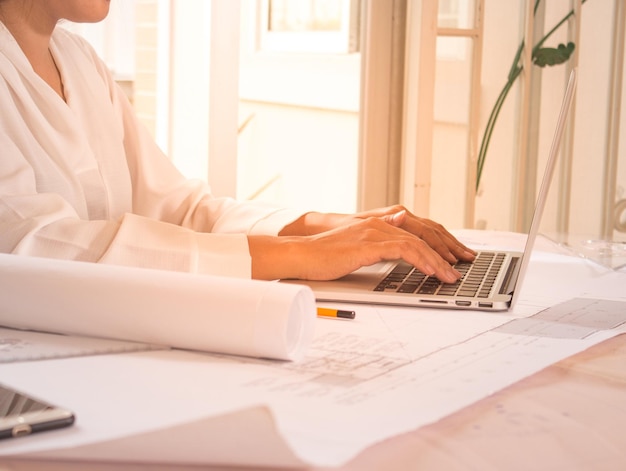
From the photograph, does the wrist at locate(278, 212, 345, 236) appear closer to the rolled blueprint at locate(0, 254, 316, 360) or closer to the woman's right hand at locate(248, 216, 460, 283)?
the woman's right hand at locate(248, 216, 460, 283)

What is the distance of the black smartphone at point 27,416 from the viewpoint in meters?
0.48

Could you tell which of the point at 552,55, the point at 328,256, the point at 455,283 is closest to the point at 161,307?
the point at 328,256

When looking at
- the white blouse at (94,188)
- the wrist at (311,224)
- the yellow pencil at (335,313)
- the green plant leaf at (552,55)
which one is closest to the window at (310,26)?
the green plant leaf at (552,55)

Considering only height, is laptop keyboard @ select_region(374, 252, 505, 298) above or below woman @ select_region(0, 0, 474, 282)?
below

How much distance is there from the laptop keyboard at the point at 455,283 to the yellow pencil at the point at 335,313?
134 mm

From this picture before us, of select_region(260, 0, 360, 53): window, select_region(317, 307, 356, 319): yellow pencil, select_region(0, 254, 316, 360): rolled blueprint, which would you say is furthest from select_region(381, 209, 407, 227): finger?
select_region(260, 0, 360, 53): window

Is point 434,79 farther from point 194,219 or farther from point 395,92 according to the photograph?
point 194,219

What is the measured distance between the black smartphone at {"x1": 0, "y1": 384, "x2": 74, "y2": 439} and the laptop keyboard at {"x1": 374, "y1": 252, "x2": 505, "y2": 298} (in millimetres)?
534

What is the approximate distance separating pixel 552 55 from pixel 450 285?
5.34 feet

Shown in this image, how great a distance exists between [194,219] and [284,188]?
307 centimetres

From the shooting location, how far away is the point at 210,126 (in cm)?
285

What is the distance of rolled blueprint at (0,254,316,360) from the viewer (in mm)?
674

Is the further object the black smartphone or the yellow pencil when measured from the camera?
the yellow pencil

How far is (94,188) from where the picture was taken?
1321 mm
